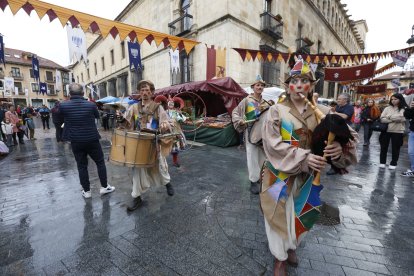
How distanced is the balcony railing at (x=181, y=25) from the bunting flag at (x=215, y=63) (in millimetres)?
4297

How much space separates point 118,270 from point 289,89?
2344 mm

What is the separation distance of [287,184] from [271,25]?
48.8ft

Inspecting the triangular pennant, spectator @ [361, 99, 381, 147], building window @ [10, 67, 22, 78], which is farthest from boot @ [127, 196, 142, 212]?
building window @ [10, 67, 22, 78]

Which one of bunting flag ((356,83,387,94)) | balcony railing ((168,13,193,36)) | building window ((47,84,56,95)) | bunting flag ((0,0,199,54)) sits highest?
balcony railing ((168,13,193,36))

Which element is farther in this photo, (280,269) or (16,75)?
(16,75)

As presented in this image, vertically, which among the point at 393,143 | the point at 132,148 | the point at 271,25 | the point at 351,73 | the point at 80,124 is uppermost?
the point at 271,25

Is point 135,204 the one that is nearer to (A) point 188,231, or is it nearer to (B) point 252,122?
(A) point 188,231

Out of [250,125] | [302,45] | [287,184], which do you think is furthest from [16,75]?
[287,184]

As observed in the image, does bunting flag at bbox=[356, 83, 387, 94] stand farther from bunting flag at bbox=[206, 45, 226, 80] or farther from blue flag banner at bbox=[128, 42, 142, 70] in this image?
blue flag banner at bbox=[128, 42, 142, 70]

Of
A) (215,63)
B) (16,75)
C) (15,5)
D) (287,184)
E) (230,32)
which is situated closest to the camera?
(287,184)

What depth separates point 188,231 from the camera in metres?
2.70

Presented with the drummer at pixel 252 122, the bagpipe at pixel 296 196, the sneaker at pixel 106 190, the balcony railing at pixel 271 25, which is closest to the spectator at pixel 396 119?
the drummer at pixel 252 122

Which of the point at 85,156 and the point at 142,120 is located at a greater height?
the point at 142,120

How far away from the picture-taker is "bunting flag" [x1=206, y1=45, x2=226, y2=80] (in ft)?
35.3
